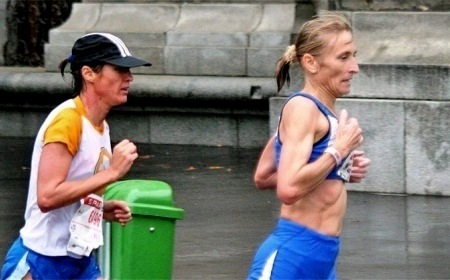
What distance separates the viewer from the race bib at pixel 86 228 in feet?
16.0

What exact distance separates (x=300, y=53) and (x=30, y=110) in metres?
10.0

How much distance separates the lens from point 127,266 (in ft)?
16.9

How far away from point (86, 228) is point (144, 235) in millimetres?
323

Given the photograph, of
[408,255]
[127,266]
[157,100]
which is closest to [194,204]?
[408,255]

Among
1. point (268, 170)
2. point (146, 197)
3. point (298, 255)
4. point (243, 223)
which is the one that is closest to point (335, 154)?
point (298, 255)

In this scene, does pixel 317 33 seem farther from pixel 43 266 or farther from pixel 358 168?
pixel 43 266

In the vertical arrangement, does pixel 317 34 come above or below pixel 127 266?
above

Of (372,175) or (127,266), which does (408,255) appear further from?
(127,266)

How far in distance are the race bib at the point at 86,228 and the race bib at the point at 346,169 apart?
87cm

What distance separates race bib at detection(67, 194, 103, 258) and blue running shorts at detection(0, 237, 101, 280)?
6 centimetres

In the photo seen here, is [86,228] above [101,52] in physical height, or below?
below

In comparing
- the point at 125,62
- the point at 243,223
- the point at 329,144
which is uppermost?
the point at 125,62

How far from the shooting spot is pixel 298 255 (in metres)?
4.81

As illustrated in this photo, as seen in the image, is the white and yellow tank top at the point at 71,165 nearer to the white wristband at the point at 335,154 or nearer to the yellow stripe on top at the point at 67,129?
the yellow stripe on top at the point at 67,129
